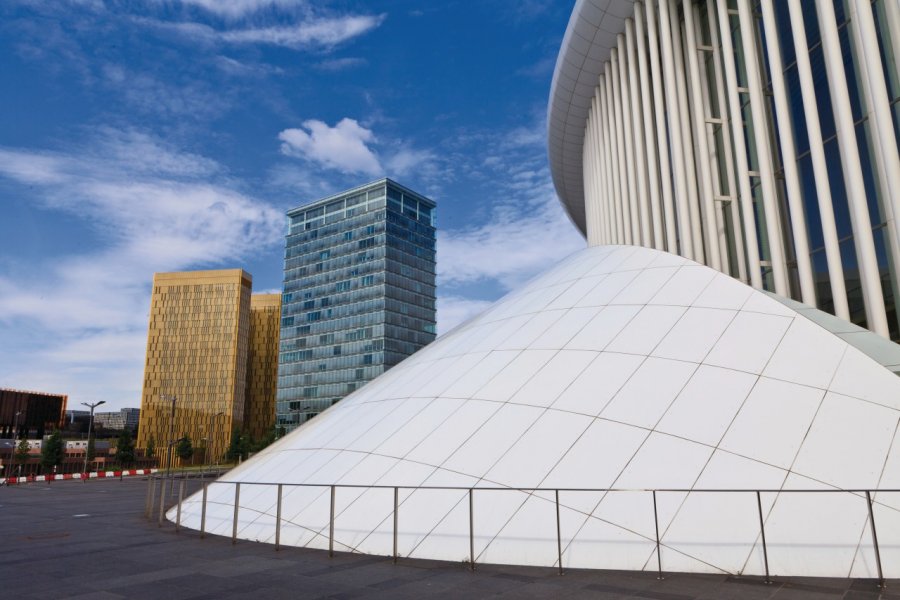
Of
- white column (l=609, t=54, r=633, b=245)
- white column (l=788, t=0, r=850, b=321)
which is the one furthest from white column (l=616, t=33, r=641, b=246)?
white column (l=788, t=0, r=850, b=321)

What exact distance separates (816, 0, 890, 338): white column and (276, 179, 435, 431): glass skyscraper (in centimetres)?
10387

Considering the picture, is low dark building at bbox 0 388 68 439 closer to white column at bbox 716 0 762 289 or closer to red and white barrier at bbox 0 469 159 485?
red and white barrier at bbox 0 469 159 485

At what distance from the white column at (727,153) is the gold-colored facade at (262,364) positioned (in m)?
129

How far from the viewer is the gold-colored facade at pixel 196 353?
125500 mm

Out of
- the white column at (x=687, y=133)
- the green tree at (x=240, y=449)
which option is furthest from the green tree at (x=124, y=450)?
the white column at (x=687, y=133)

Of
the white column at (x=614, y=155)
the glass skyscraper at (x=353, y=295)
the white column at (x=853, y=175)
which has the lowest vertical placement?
the white column at (x=853, y=175)

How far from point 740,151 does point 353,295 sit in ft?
354

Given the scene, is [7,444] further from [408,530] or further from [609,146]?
[408,530]

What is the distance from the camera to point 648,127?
82.2 feet

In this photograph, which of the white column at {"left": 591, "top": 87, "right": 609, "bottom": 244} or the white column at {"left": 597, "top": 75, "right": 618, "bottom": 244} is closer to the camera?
the white column at {"left": 597, "top": 75, "right": 618, "bottom": 244}

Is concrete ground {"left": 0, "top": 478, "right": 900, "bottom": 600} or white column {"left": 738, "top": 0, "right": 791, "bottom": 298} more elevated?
white column {"left": 738, "top": 0, "right": 791, "bottom": 298}

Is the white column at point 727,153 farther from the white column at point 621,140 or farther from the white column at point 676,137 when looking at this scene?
the white column at point 621,140

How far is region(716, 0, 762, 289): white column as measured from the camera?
19.5m

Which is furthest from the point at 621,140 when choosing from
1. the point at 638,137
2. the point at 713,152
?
the point at 713,152
